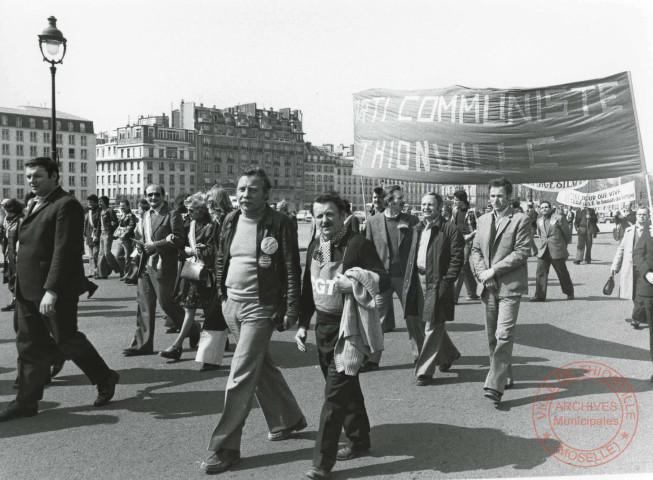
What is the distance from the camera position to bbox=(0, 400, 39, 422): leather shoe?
5621 mm

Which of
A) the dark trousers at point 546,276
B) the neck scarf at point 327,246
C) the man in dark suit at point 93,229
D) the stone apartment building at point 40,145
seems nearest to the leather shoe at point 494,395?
the neck scarf at point 327,246

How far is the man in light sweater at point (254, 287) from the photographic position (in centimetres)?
477

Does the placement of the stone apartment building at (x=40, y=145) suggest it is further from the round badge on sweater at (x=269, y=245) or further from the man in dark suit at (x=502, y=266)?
the round badge on sweater at (x=269, y=245)

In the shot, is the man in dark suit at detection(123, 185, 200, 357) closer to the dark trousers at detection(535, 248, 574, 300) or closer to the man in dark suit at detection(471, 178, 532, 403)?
the man in dark suit at detection(471, 178, 532, 403)

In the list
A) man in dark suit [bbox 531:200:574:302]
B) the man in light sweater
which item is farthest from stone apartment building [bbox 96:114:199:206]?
the man in light sweater

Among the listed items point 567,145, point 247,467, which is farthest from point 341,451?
point 567,145

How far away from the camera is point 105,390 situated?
613 centimetres

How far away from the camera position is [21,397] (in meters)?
5.73

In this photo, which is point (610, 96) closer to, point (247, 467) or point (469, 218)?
point (247, 467)

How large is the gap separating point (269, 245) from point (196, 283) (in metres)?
3.42

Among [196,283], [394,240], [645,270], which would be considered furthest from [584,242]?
[196,283]

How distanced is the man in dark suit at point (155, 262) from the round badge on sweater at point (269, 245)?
3.36 metres

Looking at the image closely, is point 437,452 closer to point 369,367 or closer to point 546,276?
point 369,367

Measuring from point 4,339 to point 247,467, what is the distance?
5870 mm
